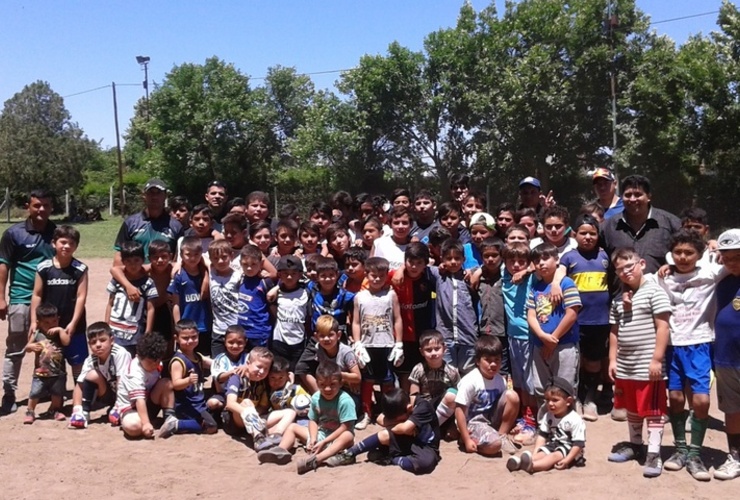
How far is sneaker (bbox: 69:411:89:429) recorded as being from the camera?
5809mm

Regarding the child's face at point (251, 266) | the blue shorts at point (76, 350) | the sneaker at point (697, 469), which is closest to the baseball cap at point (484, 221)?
the child's face at point (251, 266)

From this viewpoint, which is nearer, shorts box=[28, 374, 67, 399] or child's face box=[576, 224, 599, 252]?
child's face box=[576, 224, 599, 252]

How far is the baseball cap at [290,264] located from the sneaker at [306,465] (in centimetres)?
174

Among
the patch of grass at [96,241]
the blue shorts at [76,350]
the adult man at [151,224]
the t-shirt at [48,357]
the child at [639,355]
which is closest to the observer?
the child at [639,355]

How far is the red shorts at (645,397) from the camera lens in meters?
4.81

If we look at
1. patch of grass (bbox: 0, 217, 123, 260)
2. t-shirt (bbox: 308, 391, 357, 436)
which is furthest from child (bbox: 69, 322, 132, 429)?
patch of grass (bbox: 0, 217, 123, 260)

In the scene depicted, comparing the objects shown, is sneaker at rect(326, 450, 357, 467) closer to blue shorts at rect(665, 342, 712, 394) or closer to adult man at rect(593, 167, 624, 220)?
blue shorts at rect(665, 342, 712, 394)

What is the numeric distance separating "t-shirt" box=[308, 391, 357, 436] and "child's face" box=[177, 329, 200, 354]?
1.24 meters

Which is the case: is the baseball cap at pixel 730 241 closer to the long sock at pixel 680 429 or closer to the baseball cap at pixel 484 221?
the long sock at pixel 680 429

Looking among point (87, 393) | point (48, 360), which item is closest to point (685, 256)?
point (87, 393)

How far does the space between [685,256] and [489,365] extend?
1668 millimetres

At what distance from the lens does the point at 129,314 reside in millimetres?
6219

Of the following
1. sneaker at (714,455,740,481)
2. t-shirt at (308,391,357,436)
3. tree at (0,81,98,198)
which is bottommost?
sneaker at (714,455,740,481)

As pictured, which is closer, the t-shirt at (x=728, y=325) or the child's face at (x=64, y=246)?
the t-shirt at (x=728, y=325)
